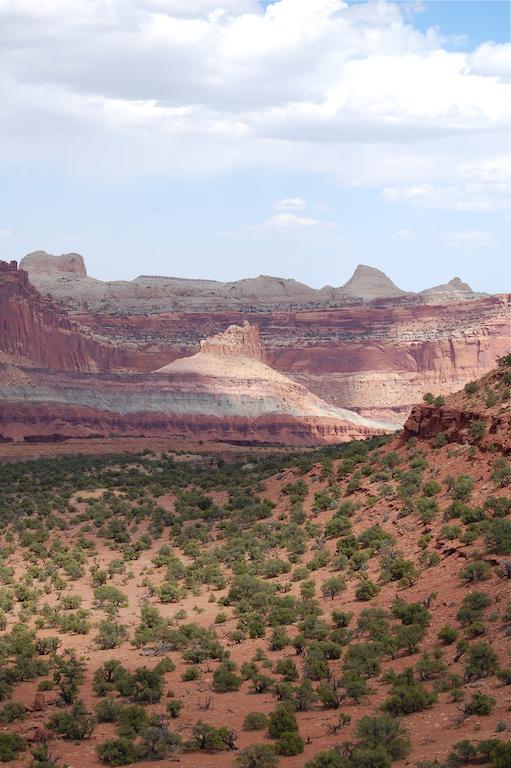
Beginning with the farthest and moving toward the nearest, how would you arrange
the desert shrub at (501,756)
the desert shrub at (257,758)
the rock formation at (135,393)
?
the rock formation at (135,393) < the desert shrub at (257,758) < the desert shrub at (501,756)

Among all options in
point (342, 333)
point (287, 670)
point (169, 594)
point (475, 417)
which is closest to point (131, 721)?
point (287, 670)

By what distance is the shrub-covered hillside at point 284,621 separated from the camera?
1862 centimetres

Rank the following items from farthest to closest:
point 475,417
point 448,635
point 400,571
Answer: point 475,417 < point 400,571 < point 448,635

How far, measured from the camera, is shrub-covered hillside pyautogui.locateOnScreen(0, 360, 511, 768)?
18625mm

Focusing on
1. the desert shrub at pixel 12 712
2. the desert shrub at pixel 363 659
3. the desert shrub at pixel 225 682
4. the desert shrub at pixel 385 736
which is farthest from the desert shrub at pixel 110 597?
the desert shrub at pixel 385 736

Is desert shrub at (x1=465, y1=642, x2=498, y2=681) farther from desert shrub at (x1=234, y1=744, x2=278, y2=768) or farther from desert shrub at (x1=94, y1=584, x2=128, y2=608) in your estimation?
desert shrub at (x1=94, y1=584, x2=128, y2=608)

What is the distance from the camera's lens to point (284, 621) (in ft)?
88.4

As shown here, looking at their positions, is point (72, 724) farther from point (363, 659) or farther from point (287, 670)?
point (363, 659)

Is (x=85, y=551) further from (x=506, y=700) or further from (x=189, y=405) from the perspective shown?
(x=189, y=405)

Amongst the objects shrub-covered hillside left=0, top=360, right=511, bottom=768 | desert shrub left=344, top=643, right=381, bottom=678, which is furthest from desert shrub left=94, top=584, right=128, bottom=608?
desert shrub left=344, top=643, right=381, bottom=678

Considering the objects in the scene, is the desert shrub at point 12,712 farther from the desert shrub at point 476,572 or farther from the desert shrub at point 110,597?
the desert shrub at point 110,597

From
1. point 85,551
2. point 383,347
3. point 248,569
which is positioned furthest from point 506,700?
point 383,347

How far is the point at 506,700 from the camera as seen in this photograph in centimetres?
1822

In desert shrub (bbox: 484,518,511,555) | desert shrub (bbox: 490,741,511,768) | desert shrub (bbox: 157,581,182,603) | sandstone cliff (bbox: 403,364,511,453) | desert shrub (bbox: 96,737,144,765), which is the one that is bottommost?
desert shrub (bbox: 157,581,182,603)
